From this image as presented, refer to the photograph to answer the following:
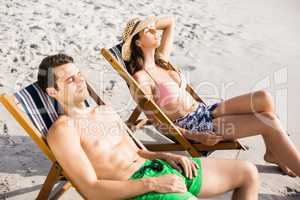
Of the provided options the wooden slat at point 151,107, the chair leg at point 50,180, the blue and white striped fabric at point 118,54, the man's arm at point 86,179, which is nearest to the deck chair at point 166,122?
Result: the wooden slat at point 151,107

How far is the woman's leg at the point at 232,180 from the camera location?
2.99m

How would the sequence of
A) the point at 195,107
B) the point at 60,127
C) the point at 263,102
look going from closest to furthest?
the point at 60,127, the point at 263,102, the point at 195,107

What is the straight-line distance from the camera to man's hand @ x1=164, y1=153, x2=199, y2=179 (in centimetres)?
297

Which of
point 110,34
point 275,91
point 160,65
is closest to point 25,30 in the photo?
point 110,34

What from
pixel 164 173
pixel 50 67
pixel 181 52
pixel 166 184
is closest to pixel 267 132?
pixel 164 173

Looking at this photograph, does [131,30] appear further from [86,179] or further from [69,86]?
[86,179]

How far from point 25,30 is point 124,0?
1952 mm

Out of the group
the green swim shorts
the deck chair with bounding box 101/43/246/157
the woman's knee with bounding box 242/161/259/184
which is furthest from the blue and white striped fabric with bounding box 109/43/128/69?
the woman's knee with bounding box 242/161/259/184

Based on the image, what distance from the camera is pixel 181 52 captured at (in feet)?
21.2

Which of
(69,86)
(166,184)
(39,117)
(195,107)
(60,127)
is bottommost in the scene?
(195,107)

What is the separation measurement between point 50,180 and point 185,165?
39.6 inches

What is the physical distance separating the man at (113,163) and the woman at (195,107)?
0.72m

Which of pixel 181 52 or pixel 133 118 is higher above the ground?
pixel 181 52

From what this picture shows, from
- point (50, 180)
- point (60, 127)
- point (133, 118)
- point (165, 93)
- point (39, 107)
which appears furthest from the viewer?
point (133, 118)
